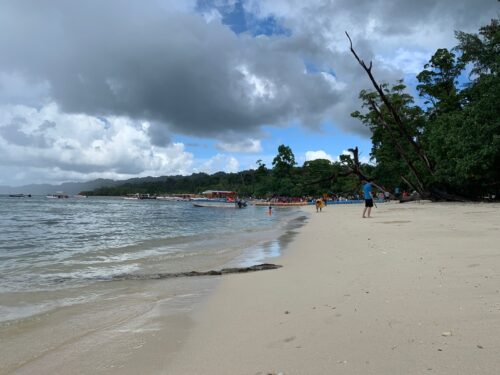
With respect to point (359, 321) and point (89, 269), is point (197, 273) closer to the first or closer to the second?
point (89, 269)

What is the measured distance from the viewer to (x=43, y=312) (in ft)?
18.5

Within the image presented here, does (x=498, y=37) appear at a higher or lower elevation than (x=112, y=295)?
higher

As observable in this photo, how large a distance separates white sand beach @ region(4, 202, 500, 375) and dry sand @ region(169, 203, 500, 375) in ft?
0.03

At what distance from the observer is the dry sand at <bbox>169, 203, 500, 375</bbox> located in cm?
290

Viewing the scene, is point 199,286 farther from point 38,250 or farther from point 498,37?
point 498,37

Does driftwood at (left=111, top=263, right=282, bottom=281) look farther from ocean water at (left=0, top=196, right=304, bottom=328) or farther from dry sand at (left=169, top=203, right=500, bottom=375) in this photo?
dry sand at (left=169, top=203, right=500, bottom=375)

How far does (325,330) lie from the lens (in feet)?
11.9

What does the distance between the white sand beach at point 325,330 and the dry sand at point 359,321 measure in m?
0.01

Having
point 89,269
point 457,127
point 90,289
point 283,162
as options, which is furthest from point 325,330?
point 283,162

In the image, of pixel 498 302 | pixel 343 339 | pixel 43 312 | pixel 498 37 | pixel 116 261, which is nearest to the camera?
pixel 343 339

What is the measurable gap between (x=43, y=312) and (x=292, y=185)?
10049 centimetres

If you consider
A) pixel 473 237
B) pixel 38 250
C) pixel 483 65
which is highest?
pixel 483 65

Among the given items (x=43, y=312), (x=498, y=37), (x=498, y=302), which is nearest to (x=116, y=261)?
(x=43, y=312)

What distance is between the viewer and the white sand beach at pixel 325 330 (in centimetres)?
293
